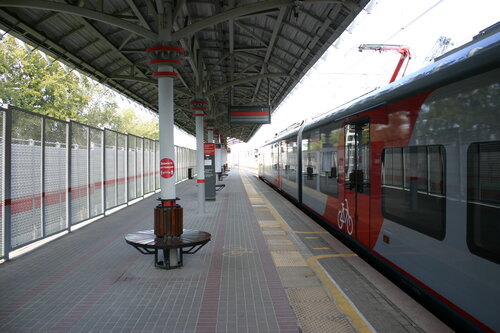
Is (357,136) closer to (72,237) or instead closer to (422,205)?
(422,205)

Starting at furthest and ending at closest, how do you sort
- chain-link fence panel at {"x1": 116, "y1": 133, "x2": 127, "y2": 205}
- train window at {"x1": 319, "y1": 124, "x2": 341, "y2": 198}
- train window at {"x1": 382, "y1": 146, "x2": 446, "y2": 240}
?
→ chain-link fence panel at {"x1": 116, "y1": 133, "x2": 127, "y2": 205}
train window at {"x1": 319, "y1": 124, "x2": 341, "y2": 198}
train window at {"x1": 382, "y1": 146, "x2": 446, "y2": 240}

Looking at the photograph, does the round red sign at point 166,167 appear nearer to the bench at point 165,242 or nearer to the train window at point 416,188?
the bench at point 165,242

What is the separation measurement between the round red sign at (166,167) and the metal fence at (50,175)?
241 cm

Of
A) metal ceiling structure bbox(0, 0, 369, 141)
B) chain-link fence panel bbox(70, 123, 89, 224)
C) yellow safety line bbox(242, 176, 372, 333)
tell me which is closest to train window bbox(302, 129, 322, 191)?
metal ceiling structure bbox(0, 0, 369, 141)

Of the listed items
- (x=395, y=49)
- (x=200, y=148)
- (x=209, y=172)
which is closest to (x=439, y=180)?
(x=395, y=49)

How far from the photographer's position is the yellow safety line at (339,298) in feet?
11.8

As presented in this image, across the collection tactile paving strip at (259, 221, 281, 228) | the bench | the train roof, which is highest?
the train roof

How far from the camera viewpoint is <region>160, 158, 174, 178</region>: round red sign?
596 cm

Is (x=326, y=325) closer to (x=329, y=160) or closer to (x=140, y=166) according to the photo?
(x=329, y=160)

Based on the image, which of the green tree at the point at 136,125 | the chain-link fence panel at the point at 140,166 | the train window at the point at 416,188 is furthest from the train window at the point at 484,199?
the green tree at the point at 136,125

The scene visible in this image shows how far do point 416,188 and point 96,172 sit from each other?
8208 mm

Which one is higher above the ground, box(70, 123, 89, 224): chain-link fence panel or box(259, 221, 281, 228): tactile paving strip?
box(70, 123, 89, 224): chain-link fence panel

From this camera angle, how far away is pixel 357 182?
6086 millimetres

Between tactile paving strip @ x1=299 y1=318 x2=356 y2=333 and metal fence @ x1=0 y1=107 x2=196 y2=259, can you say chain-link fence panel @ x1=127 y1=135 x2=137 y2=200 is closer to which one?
metal fence @ x1=0 y1=107 x2=196 y2=259
